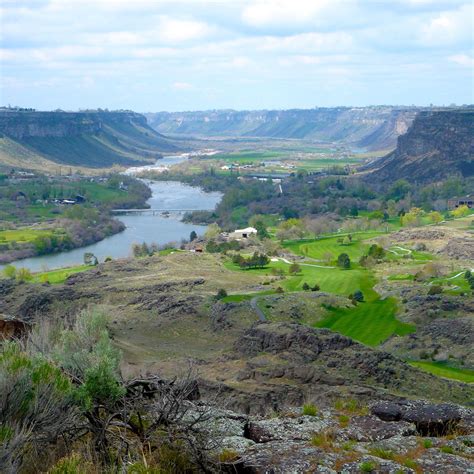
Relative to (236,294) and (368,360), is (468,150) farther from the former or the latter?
(368,360)

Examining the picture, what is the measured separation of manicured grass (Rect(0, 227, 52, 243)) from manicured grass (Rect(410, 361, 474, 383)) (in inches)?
2096

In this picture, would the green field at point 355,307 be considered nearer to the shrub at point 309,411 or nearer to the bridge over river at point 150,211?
the shrub at point 309,411

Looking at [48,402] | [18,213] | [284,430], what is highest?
[48,402]

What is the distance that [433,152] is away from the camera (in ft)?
437

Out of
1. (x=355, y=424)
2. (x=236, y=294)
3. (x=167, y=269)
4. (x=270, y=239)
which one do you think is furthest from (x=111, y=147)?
(x=355, y=424)

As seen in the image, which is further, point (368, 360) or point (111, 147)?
point (111, 147)

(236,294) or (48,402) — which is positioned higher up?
(48,402)

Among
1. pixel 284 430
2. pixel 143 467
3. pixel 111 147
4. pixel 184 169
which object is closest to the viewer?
pixel 143 467

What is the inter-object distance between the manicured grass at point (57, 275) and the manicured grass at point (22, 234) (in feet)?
48.7

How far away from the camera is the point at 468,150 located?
12925 cm

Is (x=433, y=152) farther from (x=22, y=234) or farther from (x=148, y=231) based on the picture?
(x=22, y=234)

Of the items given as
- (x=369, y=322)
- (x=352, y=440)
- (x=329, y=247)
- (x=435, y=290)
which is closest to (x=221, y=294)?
(x=369, y=322)

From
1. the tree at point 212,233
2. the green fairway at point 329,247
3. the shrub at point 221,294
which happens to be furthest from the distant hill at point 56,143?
the shrub at point 221,294

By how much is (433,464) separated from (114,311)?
116 ft
